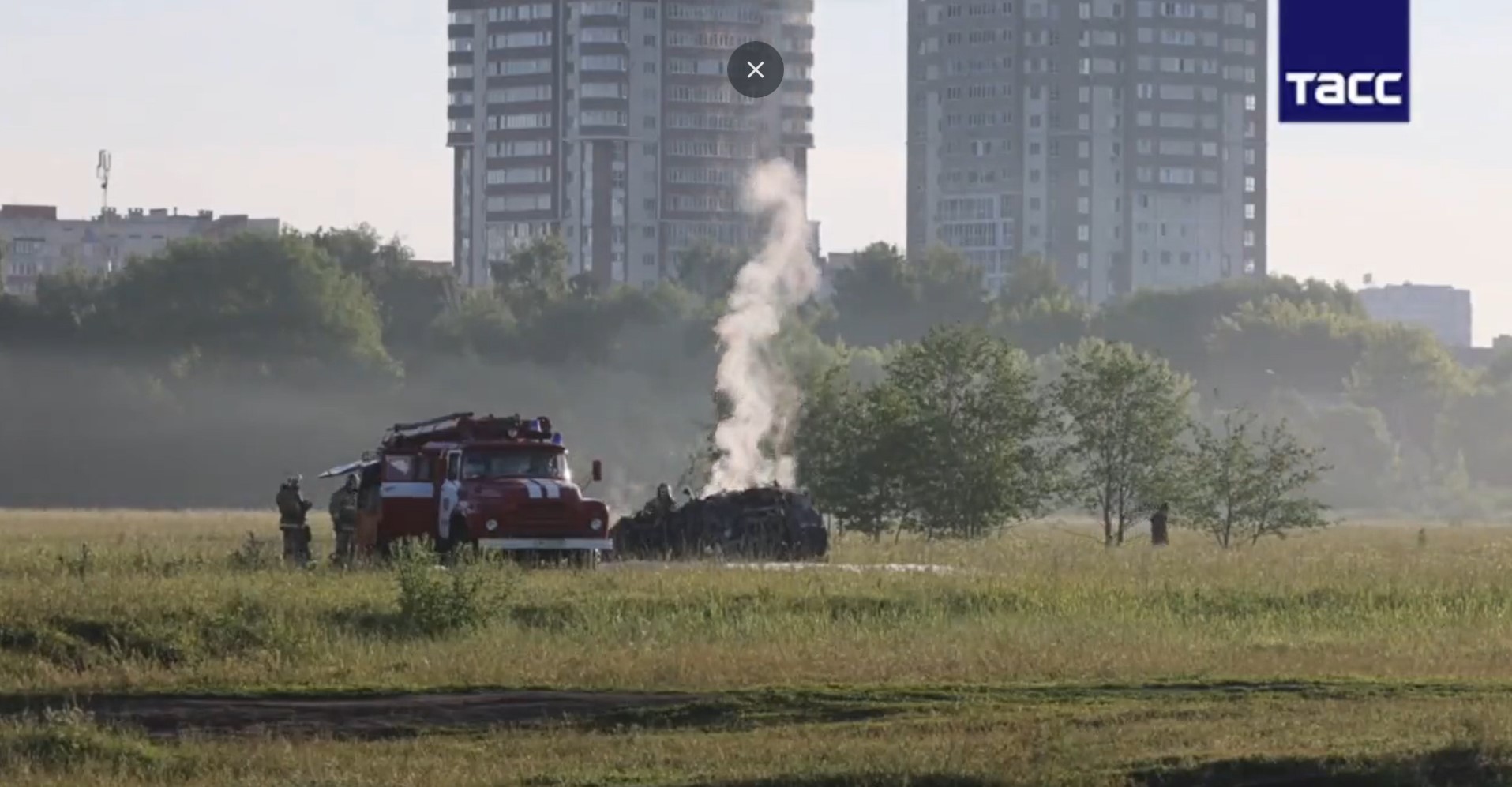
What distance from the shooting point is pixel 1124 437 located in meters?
72.4

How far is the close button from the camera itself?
432ft

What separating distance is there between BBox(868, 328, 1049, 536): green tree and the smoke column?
3194mm

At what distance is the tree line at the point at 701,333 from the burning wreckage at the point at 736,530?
2559 centimetres

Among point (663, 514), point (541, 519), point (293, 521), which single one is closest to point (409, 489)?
point (293, 521)

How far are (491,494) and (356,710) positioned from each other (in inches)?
698

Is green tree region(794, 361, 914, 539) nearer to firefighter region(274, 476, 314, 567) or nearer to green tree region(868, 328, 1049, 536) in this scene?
green tree region(868, 328, 1049, 536)

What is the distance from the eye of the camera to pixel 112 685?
95.1 ft

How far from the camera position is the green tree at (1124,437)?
72.2 m

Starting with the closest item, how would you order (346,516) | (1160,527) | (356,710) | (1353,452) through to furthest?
Answer: 1. (356,710)
2. (346,516)
3. (1160,527)
4. (1353,452)

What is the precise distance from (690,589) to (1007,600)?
13.1 feet

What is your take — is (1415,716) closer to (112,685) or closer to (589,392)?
(112,685)

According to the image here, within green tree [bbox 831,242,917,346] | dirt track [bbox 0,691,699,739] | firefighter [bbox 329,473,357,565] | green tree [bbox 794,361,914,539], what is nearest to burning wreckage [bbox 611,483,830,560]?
firefighter [bbox 329,473,357,565]

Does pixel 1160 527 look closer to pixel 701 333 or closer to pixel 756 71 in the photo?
pixel 756 71

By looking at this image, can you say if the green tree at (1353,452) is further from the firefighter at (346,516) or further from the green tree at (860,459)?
the firefighter at (346,516)
